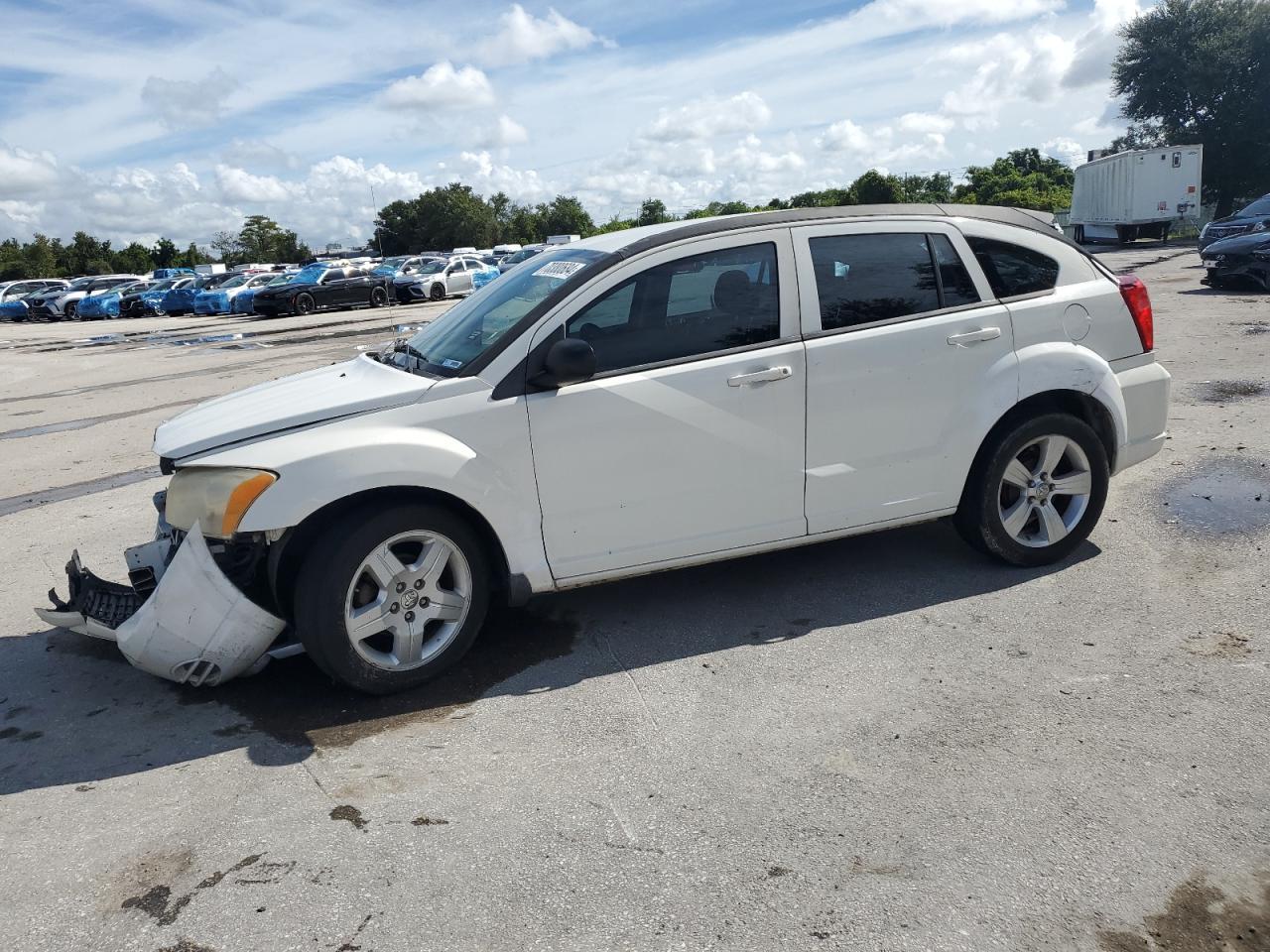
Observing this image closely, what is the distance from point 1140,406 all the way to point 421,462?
366cm

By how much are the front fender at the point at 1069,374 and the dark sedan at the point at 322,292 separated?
3007 cm

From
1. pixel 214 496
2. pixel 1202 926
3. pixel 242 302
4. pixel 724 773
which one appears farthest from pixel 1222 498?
pixel 242 302

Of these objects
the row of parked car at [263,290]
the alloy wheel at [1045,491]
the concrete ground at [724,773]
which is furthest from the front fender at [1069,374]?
the row of parked car at [263,290]

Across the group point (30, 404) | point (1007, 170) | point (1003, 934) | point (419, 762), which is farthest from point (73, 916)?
point (1007, 170)

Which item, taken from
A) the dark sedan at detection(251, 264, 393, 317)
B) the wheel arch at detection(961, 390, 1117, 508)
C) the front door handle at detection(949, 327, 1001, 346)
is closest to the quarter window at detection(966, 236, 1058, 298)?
the front door handle at detection(949, 327, 1001, 346)

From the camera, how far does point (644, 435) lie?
4277 mm

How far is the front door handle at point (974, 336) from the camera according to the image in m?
4.74

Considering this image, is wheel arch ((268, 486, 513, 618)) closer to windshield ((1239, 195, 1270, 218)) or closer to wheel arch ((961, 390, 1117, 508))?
wheel arch ((961, 390, 1117, 508))

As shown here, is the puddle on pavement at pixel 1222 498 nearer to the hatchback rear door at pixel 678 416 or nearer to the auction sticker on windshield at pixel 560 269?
the hatchback rear door at pixel 678 416

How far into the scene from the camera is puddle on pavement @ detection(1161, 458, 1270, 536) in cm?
559

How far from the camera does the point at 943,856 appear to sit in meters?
2.95

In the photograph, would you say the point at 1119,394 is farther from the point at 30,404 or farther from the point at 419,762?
the point at 30,404

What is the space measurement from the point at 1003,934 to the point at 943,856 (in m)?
0.34

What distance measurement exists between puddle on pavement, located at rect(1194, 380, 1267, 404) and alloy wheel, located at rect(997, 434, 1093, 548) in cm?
445
